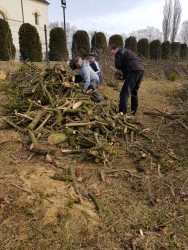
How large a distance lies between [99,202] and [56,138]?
1492 mm

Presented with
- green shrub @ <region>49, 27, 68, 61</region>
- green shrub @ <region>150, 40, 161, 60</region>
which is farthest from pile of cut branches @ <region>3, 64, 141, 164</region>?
green shrub @ <region>150, 40, 161, 60</region>

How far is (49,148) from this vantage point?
4.30 metres

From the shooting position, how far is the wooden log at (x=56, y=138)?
14.5 feet

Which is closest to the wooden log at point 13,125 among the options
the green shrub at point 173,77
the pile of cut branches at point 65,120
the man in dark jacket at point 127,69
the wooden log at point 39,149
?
the pile of cut branches at point 65,120

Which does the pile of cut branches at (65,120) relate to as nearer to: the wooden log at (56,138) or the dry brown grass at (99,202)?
the wooden log at (56,138)

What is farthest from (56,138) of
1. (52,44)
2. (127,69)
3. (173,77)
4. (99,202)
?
(52,44)

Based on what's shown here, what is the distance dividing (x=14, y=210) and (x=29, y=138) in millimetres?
1703

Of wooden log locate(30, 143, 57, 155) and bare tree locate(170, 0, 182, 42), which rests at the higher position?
bare tree locate(170, 0, 182, 42)

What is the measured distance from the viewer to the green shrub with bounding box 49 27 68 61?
15873 mm

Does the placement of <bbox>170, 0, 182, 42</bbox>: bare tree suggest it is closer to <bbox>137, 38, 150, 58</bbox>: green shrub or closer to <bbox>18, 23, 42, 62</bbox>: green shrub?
<bbox>137, 38, 150, 58</bbox>: green shrub

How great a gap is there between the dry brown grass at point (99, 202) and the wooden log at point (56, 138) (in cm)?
37

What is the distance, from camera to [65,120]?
506 cm

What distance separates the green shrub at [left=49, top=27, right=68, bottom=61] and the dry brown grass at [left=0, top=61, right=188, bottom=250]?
12.1m

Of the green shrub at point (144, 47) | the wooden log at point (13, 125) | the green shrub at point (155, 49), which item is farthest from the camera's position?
the green shrub at point (155, 49)
